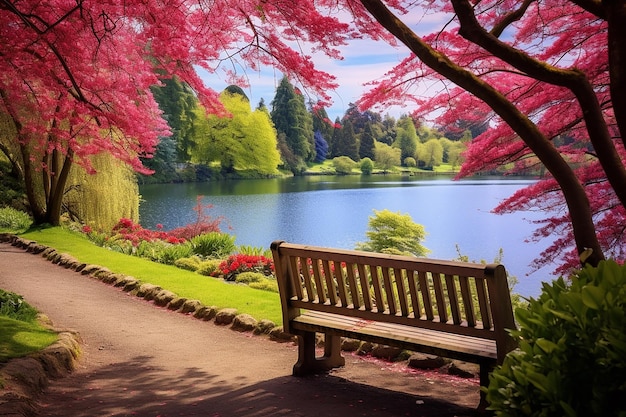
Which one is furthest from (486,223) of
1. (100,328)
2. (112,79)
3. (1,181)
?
(100,328)

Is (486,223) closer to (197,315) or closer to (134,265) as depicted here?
(134,265)

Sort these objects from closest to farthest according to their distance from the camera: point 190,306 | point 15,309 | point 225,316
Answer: point 15,309 < point 225,316 < point 190,306

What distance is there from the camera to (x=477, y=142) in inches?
315

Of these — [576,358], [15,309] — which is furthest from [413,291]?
[15,309]

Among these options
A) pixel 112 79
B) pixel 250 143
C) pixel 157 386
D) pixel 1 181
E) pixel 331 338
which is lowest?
pixel 157 386

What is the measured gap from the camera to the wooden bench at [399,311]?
410 cm

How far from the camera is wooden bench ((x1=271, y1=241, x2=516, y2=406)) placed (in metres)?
4.10

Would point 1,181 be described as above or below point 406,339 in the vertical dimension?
above

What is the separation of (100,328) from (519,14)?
18.6 feet

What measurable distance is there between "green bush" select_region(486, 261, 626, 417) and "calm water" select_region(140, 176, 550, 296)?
46.4 feet

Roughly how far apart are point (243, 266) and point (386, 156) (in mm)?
51344

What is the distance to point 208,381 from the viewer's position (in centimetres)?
541

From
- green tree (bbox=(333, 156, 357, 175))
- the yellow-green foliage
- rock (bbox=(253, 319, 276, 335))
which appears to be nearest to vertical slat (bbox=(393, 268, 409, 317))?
rock (bbox=(253, 319, 276, 335))

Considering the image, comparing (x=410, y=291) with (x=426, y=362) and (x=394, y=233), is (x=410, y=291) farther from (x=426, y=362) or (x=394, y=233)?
(x=394, y=233)
